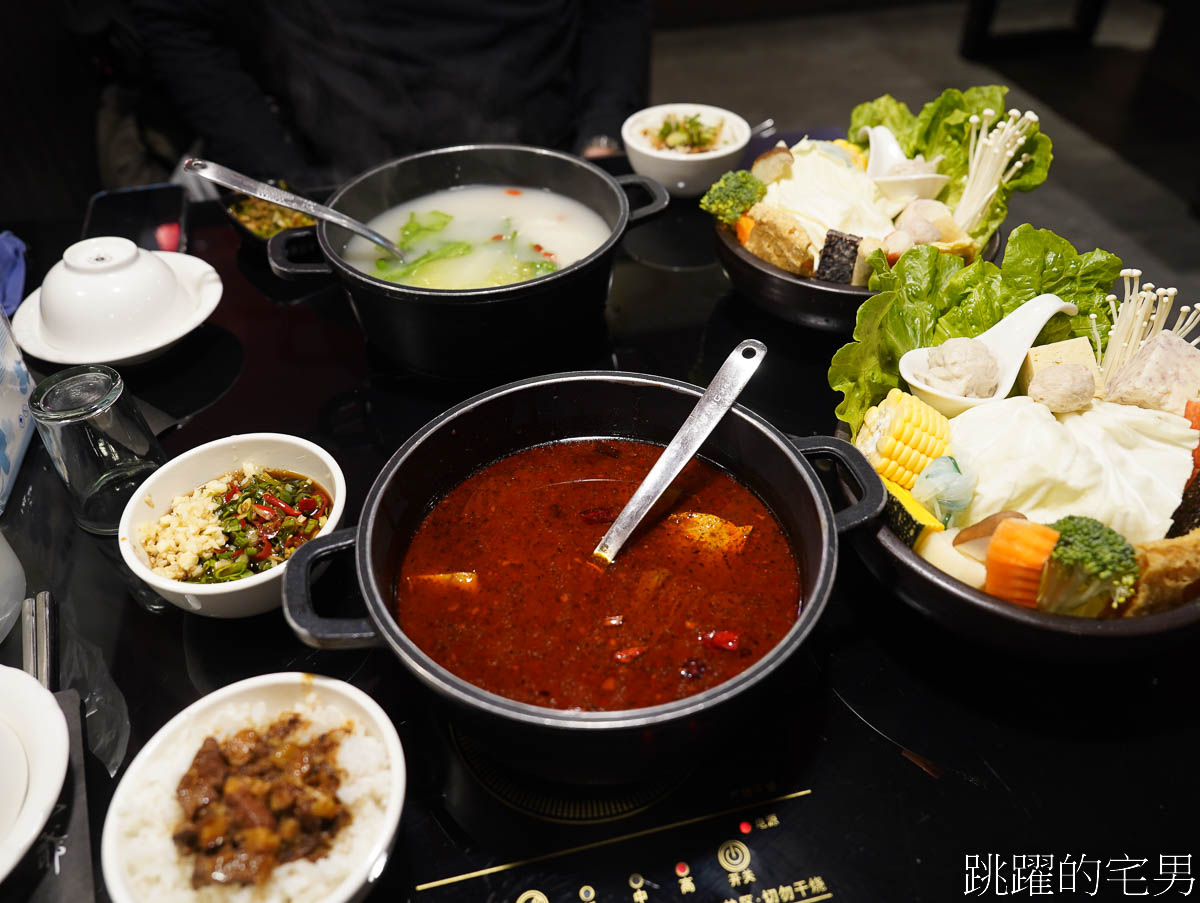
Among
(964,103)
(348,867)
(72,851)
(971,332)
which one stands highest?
(964,103)

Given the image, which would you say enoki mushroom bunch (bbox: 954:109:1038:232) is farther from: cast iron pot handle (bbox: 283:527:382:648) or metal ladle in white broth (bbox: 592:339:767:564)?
cast iron pot handle (bbox: 283:527:382:648)

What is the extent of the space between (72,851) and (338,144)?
9.56 ft

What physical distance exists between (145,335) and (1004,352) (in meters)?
2.03

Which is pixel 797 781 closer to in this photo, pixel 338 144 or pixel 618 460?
pixel 618 460

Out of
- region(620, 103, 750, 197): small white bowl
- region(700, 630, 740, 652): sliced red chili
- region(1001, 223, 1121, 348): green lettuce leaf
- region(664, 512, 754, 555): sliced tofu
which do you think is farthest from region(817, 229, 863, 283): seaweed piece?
region(700, 630, 740, 652): sliced red chili

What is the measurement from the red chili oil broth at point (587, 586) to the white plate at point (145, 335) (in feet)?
3.38

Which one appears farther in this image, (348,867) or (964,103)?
(964,103)

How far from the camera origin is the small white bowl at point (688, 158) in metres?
2.46

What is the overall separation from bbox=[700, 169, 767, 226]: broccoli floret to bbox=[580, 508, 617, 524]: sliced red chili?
1.03m

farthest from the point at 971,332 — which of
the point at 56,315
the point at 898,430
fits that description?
the point at 56,315

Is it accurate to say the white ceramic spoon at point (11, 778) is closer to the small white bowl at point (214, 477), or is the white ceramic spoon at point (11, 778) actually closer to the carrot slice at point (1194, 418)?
the small white bowl at point (214, 477)

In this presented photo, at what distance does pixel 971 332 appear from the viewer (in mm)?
1771

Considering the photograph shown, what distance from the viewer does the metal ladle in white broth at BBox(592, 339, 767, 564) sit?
1.35 m

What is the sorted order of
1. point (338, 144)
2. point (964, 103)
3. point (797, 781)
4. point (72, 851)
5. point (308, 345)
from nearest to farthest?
point (72, 851), point (797, 781), point (308, 345), point (964, 103), point (338, 144)
